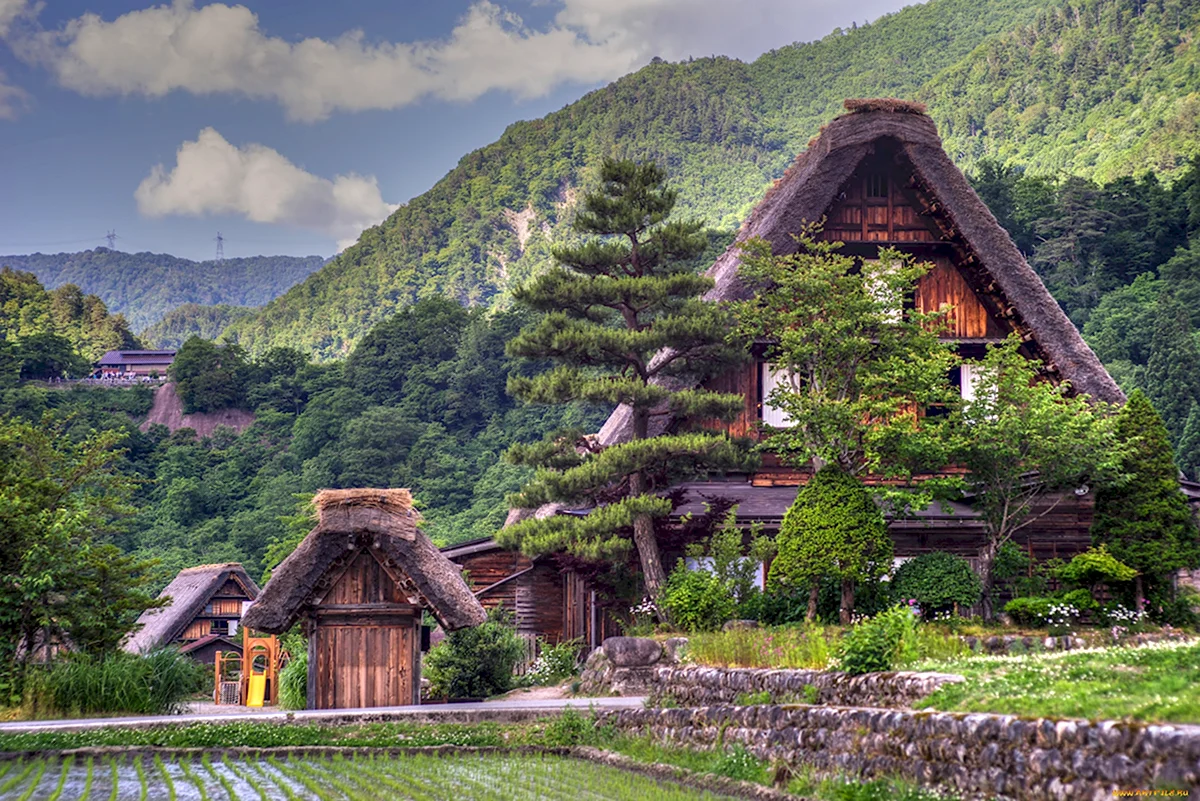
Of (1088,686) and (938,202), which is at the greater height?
(938,202)

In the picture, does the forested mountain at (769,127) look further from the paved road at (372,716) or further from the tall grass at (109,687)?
the paved road at (372,716)

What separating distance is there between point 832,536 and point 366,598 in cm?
820

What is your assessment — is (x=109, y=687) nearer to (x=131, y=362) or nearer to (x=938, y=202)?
(x=938, y=202)

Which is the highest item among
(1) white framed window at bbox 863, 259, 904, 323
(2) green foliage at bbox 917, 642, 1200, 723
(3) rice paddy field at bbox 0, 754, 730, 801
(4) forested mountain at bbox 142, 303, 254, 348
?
(4) forested mountain at bbox 142, 303, 254, 348

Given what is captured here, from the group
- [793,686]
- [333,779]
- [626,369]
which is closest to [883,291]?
[626,369]

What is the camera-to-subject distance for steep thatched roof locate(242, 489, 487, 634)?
Result: 77.5 ft

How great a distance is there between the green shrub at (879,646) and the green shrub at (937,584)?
685cm

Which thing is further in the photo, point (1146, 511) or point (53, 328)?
point (53, 328)

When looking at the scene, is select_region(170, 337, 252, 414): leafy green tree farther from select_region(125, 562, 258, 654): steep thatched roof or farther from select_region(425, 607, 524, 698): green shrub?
select_region(425, 607, 524, 698): green shrub

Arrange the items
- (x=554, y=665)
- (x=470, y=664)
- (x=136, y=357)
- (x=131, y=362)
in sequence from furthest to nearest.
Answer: (x=136, y=357)
(x=131, y=362)
(x=554, y=665)
(x=470, y=664)

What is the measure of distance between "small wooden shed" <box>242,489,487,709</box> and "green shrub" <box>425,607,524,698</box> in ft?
5.79

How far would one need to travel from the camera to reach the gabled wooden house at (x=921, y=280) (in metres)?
28.2

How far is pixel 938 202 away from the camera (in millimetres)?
29109

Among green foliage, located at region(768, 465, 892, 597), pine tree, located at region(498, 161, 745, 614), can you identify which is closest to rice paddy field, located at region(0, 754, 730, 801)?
green foliage, located at region(768, 465, 892, 597)
